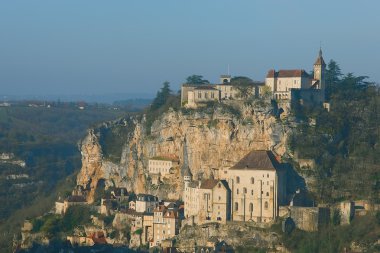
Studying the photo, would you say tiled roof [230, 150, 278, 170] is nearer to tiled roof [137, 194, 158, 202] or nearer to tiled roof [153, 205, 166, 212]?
tiled roof [153, 205, 166, 212]

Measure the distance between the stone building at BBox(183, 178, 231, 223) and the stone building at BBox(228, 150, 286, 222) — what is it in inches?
20.3

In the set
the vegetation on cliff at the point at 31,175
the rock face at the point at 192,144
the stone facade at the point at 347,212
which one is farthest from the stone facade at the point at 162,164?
the stone facade at the point at 347,212

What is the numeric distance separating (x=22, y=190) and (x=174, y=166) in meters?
41.6

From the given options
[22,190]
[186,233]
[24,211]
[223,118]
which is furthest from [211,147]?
[22,190]

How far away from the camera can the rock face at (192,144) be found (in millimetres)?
87812

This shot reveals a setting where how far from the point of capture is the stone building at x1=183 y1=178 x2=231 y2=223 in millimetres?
83938

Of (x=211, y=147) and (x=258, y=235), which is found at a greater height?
(x=211, y=147)

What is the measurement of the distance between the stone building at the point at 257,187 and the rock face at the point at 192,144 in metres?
3.64

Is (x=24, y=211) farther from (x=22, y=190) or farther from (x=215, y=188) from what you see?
(x=215, y=188)

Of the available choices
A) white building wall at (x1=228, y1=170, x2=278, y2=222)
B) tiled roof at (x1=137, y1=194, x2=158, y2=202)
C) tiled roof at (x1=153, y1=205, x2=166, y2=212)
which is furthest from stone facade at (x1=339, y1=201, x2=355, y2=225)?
tiled roof at (x1=137, y1=194, x2=158, y2=202)

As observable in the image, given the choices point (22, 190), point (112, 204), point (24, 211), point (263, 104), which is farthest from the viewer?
point (22, 190)

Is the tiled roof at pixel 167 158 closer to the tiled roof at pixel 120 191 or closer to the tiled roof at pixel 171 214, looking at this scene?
the tiled roof at pixel 120 191

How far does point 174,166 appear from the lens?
93062 mm

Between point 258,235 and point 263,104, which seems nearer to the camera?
point 258,235
